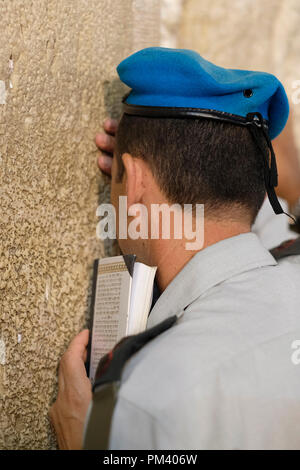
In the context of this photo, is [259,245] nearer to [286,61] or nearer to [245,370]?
[245,370]

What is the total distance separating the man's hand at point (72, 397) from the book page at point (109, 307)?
0.14 feet

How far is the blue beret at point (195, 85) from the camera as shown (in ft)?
4.30

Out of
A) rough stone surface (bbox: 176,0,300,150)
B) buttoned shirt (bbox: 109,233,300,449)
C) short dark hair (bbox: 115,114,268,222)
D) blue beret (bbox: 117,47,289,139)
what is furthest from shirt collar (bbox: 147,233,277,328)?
rough stone surface (bbox: 176,0,300,150)

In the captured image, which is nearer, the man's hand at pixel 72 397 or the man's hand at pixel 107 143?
the man's hand at pixel 72 397

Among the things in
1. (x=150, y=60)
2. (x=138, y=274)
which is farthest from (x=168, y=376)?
(x=150, y=60)

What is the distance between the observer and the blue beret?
51.6 inches

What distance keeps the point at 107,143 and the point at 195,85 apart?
1.34 ft

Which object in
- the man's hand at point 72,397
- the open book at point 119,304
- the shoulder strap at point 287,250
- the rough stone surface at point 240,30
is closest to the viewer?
the man's hand at point 72,397

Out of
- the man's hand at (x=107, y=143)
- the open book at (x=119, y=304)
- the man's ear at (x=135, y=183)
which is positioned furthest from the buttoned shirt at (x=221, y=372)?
the man's hand at (x=107, y=143)

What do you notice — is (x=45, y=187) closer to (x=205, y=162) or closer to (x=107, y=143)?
(x=107, y=143)

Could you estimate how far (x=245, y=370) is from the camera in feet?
3.56

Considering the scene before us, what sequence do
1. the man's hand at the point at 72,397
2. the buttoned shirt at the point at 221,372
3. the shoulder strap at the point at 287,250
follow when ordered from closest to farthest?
the buttoned shirt at the point at 221,372
the man's hand at the point at 72,397
the shoulder strap at the point at 287,250

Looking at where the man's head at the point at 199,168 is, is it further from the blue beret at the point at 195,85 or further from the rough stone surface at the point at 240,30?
the rough stone surface at the point at 240,30

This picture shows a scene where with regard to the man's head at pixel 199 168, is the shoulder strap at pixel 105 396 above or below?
below
